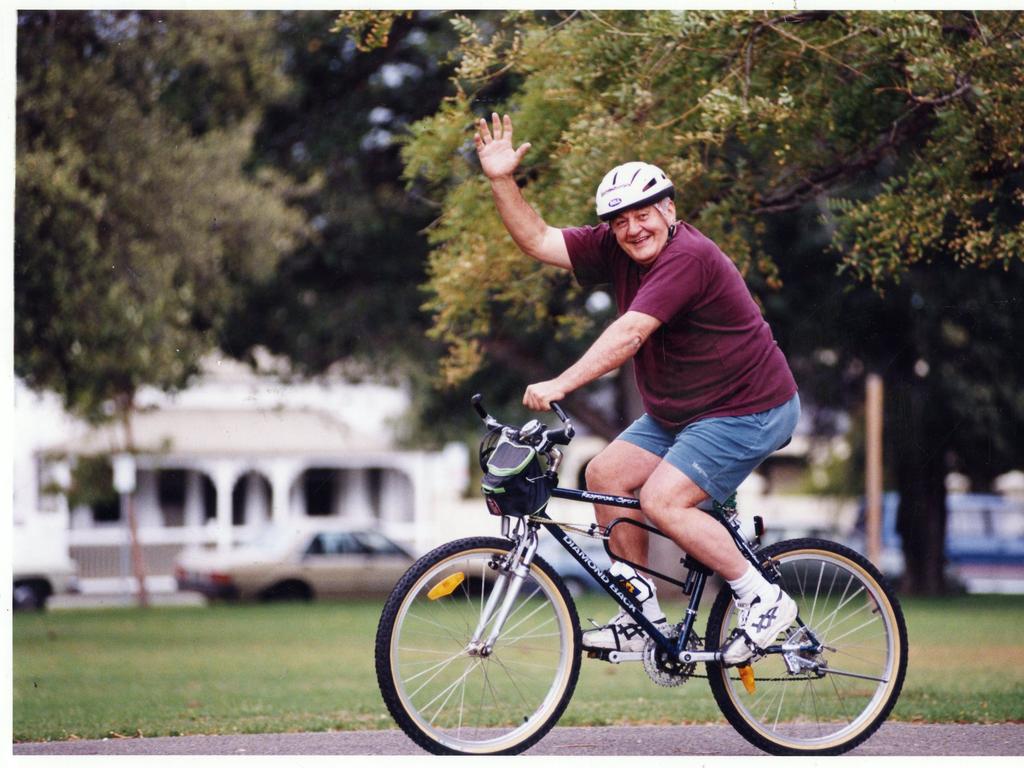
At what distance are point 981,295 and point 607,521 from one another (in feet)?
43.3

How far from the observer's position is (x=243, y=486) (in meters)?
41.1

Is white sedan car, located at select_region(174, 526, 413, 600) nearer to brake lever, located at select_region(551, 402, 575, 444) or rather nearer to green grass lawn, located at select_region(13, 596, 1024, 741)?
green grass lawn, located at select_region(13, 596, 1024, 741)

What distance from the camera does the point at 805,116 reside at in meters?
6.96

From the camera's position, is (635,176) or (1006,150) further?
(1006,150)

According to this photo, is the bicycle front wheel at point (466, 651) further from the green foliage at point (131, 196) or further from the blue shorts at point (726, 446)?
the green foliage at point (131, 196)

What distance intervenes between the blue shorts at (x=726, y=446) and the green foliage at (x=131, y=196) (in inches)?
365

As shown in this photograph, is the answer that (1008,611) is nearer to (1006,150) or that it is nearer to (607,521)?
(1006,150)

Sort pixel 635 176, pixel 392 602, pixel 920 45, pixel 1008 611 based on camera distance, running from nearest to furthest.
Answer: pixel 392 602
pixel 635 176
pixel 920 45
pixel 1008 611

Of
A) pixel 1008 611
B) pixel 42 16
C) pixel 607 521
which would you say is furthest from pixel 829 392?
pixel 607 521

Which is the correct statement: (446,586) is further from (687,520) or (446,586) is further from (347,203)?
(347,203)

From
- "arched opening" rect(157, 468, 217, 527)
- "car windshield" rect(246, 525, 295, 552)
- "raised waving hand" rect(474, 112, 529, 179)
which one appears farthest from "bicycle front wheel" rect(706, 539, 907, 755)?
"arched opening" rect(157, 468, 217, 527)

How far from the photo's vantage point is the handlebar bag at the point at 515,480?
Answer: 475cm

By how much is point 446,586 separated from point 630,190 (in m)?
1.51

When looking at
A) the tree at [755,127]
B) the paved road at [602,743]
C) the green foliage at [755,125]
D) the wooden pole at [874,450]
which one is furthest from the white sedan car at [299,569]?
the paved road at [602,743]
